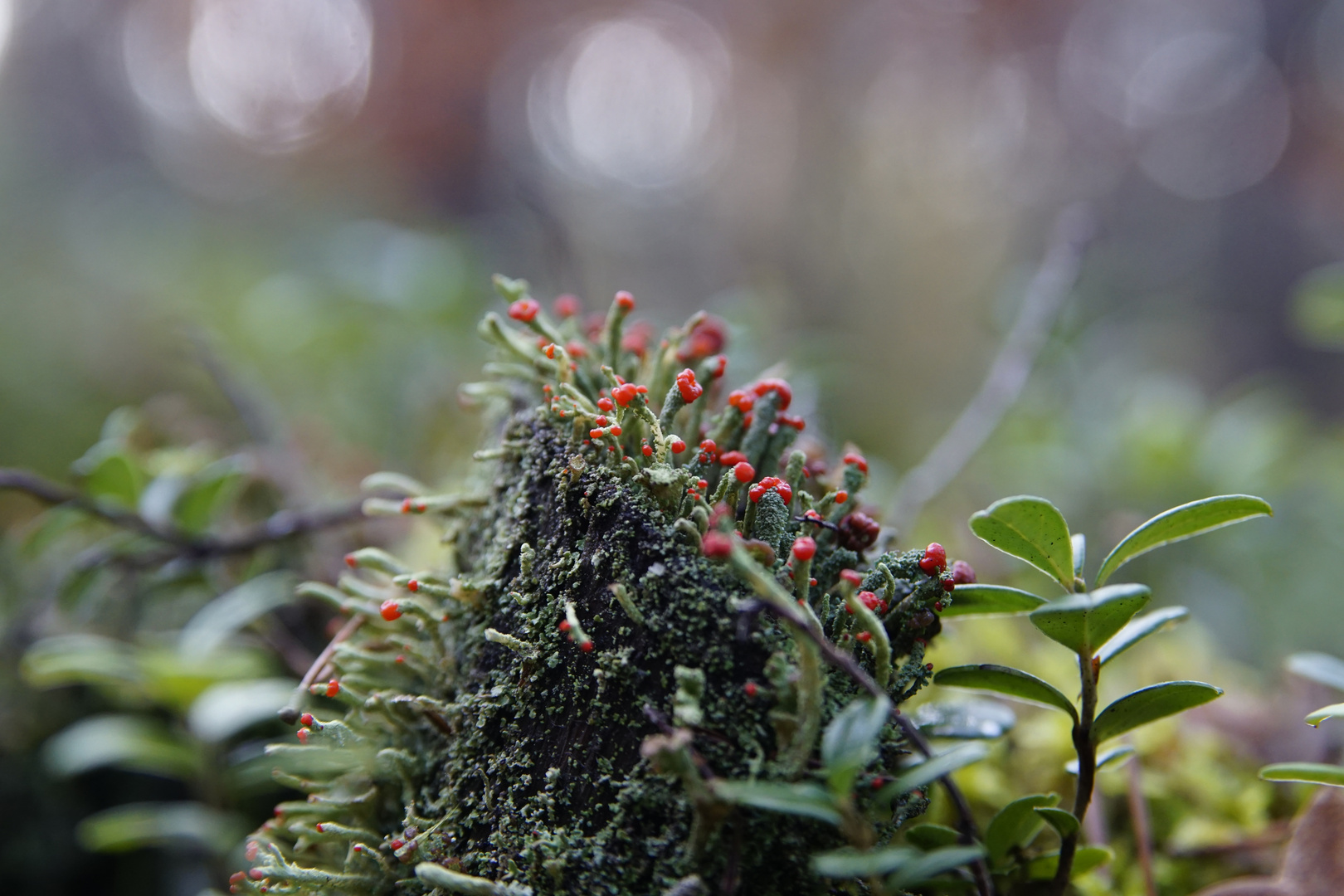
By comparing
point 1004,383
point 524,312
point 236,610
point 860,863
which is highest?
point 1004,383

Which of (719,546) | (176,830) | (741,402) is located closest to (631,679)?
(719,546)

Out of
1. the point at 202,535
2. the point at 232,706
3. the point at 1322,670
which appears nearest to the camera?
the point at 1322,670

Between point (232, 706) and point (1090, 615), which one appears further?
point (232, 706)

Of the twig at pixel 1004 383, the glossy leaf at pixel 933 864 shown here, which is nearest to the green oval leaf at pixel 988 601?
the glossy leaf at pixel 933 864

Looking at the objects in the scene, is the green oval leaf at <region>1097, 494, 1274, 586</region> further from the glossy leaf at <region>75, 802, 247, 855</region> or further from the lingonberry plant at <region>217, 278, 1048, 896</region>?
the glossy leaf at <region>75, 802, 247, 855</region>

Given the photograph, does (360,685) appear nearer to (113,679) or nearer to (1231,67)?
(113,679)

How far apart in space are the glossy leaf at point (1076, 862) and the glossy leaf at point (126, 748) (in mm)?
1212

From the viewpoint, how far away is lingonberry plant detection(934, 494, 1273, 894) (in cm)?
62

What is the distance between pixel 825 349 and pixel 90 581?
4.86ft

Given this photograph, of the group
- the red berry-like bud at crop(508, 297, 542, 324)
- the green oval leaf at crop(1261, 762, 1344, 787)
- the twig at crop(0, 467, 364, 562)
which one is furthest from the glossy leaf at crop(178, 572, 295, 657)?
the green oval leaf at crop(1261, 762, 1344, 787)

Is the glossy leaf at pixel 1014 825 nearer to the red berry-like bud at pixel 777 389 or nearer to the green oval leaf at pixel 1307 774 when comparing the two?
the green oval leaf at pixel 1307 774

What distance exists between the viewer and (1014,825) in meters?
0.70

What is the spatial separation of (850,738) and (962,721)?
12.9 inches

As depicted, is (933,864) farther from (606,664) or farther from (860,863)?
(606,664)
